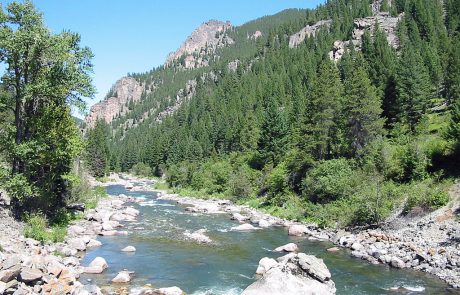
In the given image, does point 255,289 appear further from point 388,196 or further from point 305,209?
point 305,209

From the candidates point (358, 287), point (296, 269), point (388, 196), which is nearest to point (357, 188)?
point (388, 196)

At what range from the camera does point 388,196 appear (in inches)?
1503

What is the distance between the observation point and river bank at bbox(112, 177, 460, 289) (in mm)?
25453

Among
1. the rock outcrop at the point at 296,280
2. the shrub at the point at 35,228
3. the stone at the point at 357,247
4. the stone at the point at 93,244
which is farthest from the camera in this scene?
the stone at the point at 93,244

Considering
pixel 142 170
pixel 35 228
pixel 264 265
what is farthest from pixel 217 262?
pixel 142 170

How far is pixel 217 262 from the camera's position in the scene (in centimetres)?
2825

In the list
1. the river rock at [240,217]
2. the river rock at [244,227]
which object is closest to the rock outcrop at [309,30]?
the river rock at [240,217]

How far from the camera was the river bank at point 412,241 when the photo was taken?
25.5m

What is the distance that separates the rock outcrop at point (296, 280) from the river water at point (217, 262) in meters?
3.23

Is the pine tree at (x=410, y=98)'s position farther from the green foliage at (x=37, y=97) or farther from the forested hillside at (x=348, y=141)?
the green foliage at (x=37, y=97)

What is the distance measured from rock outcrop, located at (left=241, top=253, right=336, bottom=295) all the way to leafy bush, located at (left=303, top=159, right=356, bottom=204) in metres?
23.8

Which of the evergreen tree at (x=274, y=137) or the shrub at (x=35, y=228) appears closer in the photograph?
the shrub at (x=35, y=228)

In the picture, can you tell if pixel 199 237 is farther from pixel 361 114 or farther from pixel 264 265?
pixel 361 114

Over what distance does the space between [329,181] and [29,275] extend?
33496 millimetres
